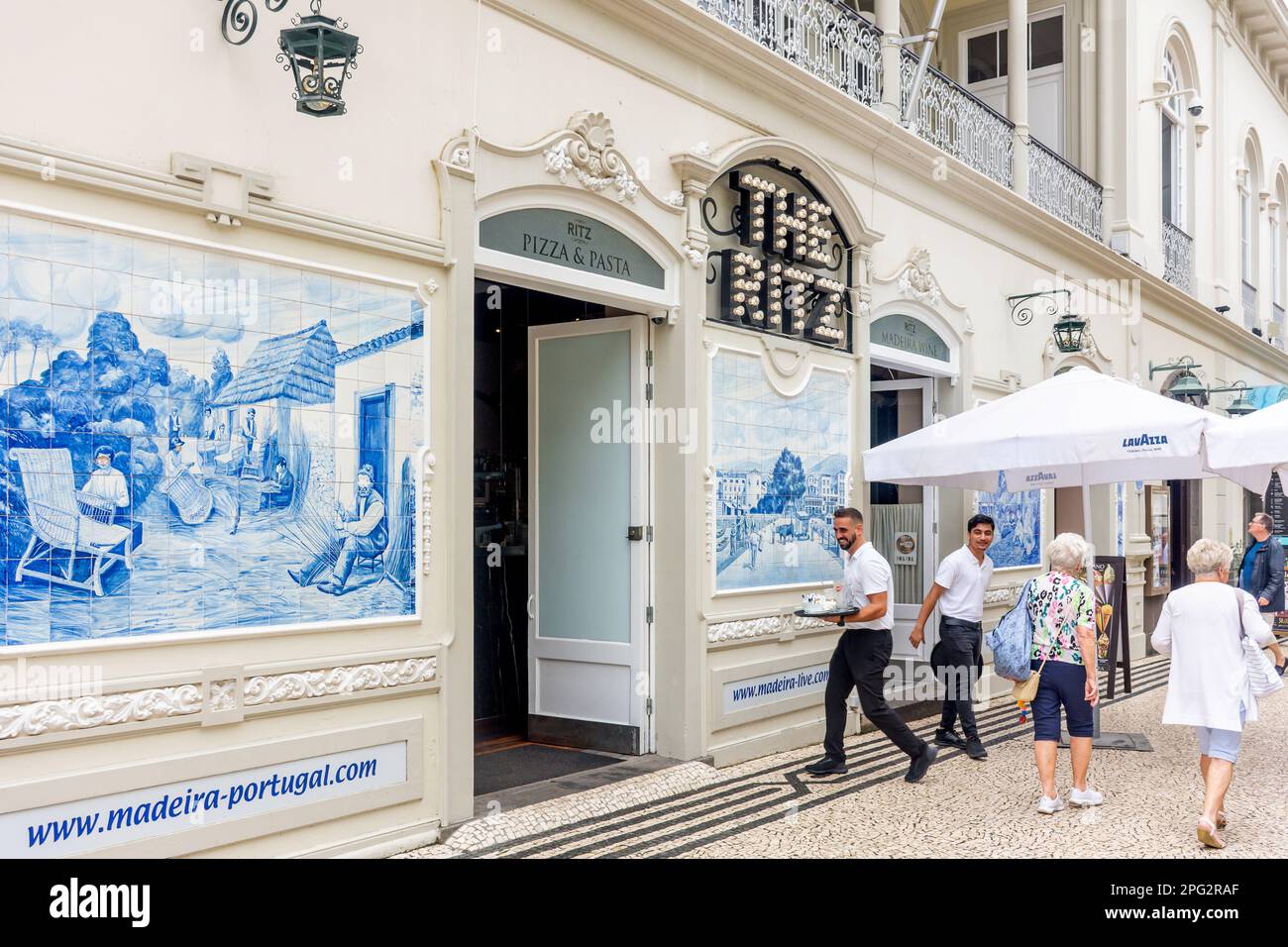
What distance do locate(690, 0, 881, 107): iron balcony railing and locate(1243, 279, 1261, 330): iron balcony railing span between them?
15.2 meters

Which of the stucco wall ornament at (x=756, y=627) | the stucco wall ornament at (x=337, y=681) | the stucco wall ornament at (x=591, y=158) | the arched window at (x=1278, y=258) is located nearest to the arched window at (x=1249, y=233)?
the arched window at (x=1278, y=258)

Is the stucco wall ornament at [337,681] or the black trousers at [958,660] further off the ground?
the stucco wall ornament at [337,681]

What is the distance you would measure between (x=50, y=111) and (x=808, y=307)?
6.17 meters

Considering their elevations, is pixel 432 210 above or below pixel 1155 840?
above

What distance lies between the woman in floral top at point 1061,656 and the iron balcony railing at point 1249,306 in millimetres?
18316

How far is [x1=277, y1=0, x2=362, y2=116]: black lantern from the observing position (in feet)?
16.8

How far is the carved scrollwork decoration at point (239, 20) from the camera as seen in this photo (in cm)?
520

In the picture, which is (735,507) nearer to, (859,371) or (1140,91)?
(859,371)

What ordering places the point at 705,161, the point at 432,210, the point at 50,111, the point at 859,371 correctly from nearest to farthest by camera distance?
1. the point at 50,111
2. the point at 432,210
3. the point at 705,161
4. the point at 859,371

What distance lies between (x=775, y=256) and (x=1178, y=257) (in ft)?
40.3

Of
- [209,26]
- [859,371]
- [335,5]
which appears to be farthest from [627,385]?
[209,26]

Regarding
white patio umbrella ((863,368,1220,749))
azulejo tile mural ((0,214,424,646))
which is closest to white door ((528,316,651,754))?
white patio umbrella ((863,368,1220,749))

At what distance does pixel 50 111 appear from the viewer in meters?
4.63

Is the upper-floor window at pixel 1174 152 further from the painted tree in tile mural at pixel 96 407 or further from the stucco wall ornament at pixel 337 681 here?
the painted tree in tile mural at pixel 96 407
